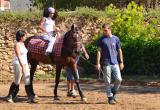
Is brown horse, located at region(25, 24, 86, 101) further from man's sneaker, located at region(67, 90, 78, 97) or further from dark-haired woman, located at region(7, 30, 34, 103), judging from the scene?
dark-haired woman, located at region(7, 30, 34, 103)

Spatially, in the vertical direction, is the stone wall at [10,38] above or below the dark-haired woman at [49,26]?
below

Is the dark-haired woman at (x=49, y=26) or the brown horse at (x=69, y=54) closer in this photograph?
the brown horse at (x=69, y=54)

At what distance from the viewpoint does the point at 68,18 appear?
72.0 ft

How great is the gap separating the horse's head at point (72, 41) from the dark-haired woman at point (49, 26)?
0.50m

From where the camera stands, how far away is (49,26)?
14281mm

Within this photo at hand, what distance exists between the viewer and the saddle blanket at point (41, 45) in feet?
46.2

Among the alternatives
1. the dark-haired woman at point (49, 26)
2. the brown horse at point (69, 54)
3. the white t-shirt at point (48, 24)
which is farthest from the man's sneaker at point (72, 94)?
the white t-shirt at point (48, 24)

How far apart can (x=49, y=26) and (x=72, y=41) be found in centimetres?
109

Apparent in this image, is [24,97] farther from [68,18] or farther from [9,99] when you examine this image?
[68,18]

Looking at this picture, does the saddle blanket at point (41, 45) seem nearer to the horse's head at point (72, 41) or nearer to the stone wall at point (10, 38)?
the horse's head at point (72, 41)

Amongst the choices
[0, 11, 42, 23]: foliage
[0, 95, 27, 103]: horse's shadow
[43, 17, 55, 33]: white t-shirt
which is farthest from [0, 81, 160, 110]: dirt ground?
[0, 11, 42, 23]: foliage

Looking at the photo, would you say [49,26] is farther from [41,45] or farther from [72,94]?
[72,94]

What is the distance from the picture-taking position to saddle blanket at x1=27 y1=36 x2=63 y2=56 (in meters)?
14.1

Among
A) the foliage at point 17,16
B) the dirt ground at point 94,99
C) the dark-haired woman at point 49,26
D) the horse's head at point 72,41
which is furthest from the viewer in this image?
the foliage at point 17,16
